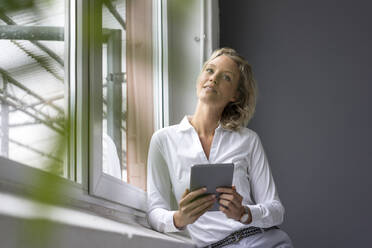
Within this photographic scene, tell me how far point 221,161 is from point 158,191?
10.3 inches

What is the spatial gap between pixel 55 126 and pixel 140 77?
1.79m

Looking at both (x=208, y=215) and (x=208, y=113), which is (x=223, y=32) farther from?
(x=208, y=215)

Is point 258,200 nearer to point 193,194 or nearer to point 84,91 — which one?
point 193,194

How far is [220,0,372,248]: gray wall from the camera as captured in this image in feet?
9.12

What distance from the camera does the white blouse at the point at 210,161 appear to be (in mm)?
1886

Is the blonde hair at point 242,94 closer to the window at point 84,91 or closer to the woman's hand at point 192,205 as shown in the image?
the window at point 84,91

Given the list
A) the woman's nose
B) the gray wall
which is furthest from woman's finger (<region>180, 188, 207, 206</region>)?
the gray wall

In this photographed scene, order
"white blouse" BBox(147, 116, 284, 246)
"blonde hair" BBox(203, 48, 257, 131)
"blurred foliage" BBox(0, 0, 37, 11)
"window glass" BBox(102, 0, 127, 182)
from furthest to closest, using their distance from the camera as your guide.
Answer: "blonde hair" BBox(203, 48, 257, 131) → "white blouse" BBox(147, 116, 284, 246) → "window glass" BBox(102, 0, 127, 182) → "blurred foliage" BBox(0, 0, 37, 11)

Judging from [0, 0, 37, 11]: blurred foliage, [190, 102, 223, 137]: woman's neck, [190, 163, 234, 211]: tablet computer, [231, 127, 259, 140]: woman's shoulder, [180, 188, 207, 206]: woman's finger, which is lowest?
[180, 188, 207, 206]: woman's finger

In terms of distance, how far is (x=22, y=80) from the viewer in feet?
0.35

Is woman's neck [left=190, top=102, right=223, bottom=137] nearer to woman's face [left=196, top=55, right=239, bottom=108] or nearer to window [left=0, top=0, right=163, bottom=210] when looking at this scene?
woman's face [left=196, top=55, right=239, bottom=108]

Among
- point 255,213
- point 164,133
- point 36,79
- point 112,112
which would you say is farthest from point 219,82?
point 36,79

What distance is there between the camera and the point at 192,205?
162cm

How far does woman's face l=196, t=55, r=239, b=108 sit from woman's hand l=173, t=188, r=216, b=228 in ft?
1.72
